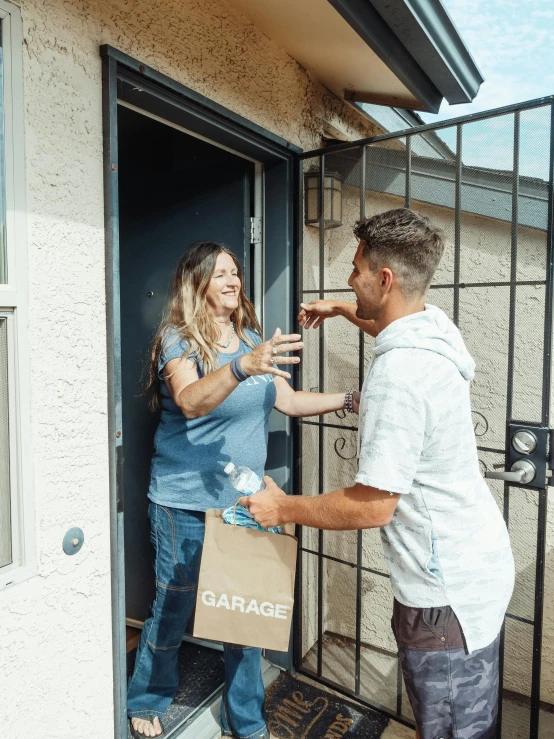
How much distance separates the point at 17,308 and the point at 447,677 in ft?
5.04

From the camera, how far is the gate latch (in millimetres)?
1943

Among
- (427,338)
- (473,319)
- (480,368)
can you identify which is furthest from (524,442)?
(427,338)

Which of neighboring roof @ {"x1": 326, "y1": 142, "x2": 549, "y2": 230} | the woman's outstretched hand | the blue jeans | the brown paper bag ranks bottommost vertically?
the blue jeans

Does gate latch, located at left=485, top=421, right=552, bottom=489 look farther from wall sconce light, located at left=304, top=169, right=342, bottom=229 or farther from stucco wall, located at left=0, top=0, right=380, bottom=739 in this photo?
stucco wall, located at left=0, top=0, right=380, bottom=739

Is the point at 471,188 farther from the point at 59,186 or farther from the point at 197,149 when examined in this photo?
the point at 59,186

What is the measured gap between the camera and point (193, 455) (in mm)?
2066

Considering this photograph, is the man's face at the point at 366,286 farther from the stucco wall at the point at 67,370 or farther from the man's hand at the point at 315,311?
the stucco wall at the point at 67,370

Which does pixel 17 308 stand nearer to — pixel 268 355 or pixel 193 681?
pixel 268 355

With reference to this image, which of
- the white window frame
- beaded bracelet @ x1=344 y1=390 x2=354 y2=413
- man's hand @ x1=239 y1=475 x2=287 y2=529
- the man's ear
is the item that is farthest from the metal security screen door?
the white window frame

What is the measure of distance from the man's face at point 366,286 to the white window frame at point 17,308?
0.93m

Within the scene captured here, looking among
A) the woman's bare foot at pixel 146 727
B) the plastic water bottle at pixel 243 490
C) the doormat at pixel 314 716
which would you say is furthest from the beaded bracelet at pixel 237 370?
the doormat at pixel 314 716

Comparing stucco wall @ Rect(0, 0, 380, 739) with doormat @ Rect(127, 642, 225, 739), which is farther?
doormat @ Rect(127, 642, 225, 739)

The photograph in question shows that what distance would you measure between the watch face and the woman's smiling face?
1.22 metres

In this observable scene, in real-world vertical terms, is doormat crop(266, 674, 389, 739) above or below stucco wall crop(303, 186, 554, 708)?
below
